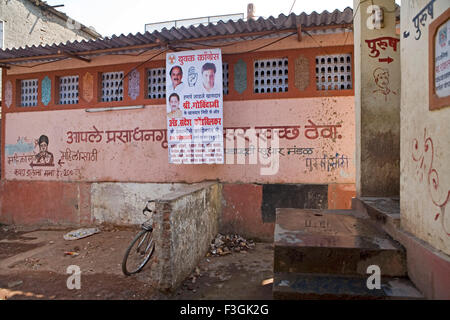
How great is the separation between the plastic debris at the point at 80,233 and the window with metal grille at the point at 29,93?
3405mm

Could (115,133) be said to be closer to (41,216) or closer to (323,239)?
(41,216)

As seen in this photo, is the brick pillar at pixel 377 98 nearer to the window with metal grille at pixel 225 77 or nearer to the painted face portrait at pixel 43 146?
the window with metal grille at pixel 225 77

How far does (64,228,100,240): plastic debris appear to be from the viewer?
18.5 feet

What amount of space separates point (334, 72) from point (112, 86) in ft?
15.7

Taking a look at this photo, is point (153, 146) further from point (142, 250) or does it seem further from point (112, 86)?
point (142, 250)

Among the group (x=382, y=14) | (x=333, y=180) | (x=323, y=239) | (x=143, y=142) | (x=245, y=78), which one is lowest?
(x=323, y=239)

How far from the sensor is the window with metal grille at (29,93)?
22.5ft

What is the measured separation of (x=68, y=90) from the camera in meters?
6.64

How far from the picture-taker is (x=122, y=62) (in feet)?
20.3

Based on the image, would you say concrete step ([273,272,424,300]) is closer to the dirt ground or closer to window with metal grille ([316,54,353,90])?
the dirt ground

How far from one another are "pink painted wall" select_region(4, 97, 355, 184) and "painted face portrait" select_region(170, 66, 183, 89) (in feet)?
2.22

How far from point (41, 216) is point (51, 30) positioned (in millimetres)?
7844

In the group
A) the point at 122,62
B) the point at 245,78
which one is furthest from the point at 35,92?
the point at 245,78

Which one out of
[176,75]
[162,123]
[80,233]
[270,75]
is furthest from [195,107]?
[80,233]
